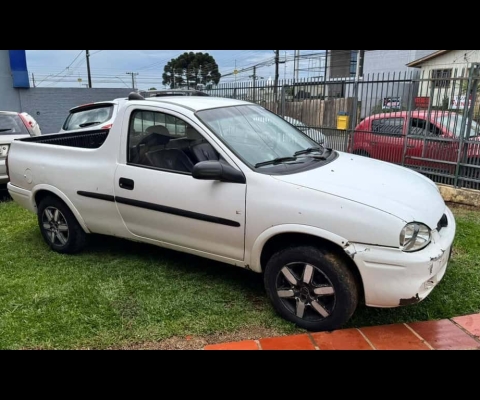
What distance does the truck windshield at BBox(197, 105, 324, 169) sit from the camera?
138 inches

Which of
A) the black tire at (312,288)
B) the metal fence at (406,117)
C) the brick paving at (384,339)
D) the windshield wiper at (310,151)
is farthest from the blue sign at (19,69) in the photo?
the brick paving at (384,339)

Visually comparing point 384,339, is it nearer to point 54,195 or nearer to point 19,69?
point 54,195

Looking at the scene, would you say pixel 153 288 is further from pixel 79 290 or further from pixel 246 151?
pixel 246 151

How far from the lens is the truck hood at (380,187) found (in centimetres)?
288

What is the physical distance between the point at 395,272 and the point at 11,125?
24.2 feet

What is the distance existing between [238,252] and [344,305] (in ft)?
3.07

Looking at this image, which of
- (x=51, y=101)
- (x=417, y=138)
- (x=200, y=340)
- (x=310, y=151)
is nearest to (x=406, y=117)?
(x=417, y=138)

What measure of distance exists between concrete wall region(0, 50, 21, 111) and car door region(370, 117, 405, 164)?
1410 centimetres

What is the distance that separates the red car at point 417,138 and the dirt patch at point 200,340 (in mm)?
5264

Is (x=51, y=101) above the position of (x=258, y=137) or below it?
below

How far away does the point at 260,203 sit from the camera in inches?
125

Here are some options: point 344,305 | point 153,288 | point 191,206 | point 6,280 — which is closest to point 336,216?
point 344,305

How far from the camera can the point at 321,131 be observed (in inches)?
356

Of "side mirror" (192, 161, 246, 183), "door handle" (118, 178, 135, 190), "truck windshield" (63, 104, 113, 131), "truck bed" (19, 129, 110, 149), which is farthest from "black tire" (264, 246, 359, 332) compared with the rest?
"truck windshield" (63, 104, 113, 131)
